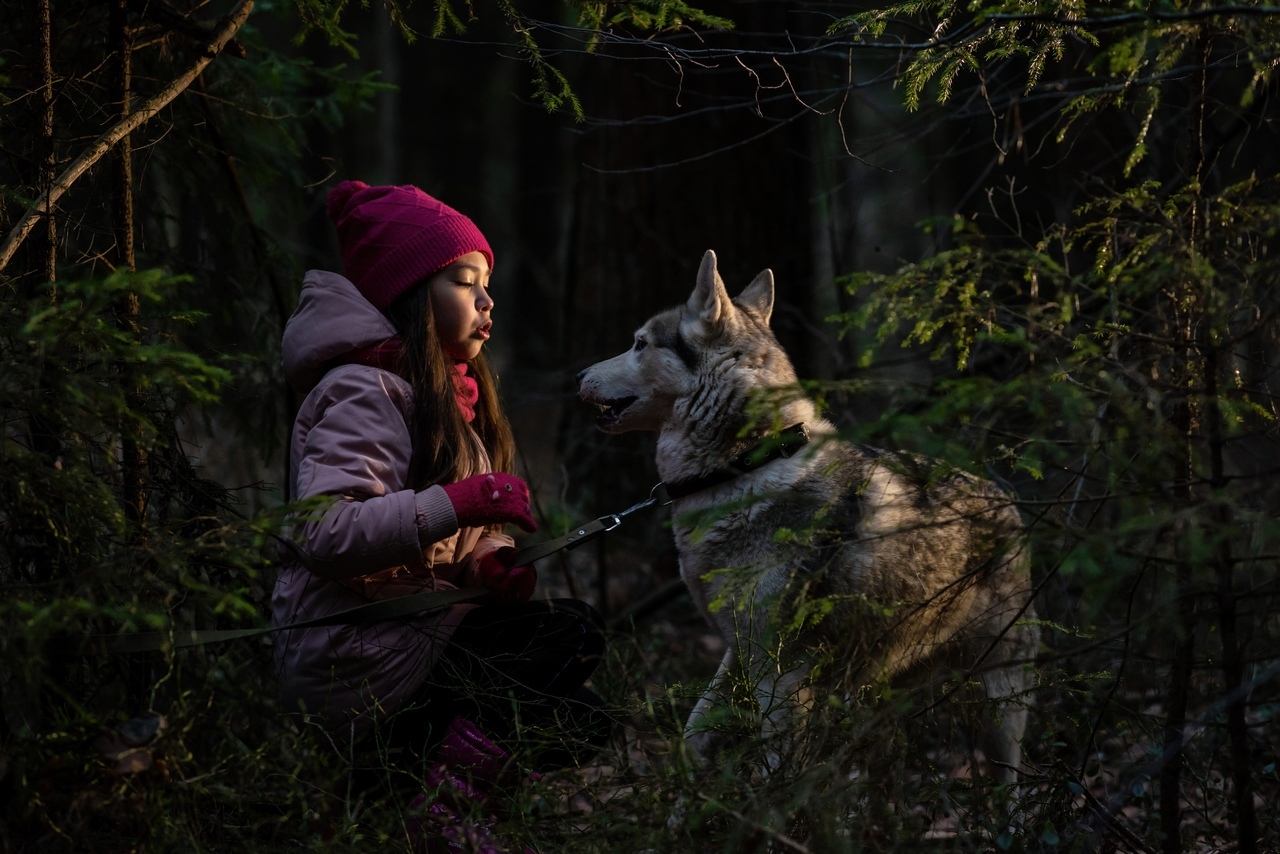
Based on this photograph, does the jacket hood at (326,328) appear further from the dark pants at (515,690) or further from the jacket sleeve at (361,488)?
the dark pants at (515,690)

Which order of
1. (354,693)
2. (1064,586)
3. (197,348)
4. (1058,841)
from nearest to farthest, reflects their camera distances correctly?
(1058,841) → (354,693) → (1064,586) → (197,348)

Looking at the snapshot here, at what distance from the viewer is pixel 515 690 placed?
138 inches

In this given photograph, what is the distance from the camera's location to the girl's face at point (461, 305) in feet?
12.0

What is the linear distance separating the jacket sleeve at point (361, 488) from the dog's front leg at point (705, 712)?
3.58 ft

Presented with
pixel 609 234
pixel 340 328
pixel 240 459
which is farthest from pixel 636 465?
pixel 340 328

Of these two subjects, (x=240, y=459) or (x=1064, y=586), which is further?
(x=240, y=459)

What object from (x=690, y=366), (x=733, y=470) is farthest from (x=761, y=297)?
(x=733, y=470)

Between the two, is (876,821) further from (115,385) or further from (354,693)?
(115,385)

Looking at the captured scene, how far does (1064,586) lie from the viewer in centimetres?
457

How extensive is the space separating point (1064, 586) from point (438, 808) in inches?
117

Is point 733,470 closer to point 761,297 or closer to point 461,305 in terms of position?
point 761,297

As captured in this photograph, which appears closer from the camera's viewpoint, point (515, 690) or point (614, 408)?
point (515, 690)

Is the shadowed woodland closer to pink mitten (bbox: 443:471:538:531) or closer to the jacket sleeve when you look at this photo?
the jacket sleeve

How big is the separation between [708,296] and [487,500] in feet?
5.17
